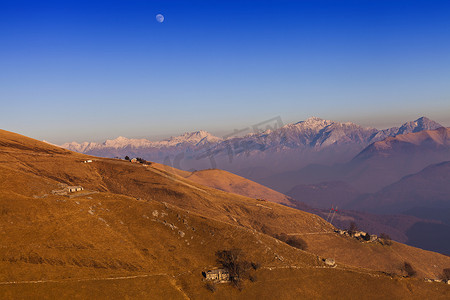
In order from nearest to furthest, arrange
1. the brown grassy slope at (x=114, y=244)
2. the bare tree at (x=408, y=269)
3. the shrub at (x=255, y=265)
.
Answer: the brown grassy slope at (x=114, y=244), the shrub at (x=255, y=265), the bare tree at (x=408, y=269)

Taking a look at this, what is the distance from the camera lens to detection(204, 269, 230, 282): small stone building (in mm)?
84156

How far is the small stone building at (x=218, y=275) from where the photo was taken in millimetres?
84156

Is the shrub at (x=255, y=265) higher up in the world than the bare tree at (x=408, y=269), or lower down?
higher up

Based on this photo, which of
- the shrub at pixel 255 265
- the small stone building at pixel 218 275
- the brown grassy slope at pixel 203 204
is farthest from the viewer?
the brown grassy slope at pixel 203 204

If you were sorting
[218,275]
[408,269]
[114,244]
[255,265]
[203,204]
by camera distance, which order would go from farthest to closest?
[203,204] → [408,269] → [255,265] → [114,244] → [218,275]

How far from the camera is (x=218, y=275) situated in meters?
85.1

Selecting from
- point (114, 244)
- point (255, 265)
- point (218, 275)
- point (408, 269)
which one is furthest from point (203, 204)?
point (408, 269)

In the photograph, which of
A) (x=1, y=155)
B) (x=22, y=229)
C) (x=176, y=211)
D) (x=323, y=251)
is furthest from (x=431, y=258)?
(x=1, y=155)

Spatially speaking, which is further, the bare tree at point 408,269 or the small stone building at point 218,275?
the bare tree at point 408,269

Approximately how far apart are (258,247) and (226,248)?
12752mm

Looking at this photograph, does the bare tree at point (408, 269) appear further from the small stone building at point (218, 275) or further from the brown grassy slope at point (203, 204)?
the small stone building at point (218, 275)

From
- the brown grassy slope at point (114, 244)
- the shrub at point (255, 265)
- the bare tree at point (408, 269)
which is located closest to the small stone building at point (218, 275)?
the brown grassy slope at point (114, 244)

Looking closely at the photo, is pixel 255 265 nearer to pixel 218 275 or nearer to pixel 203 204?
pixel 218 275

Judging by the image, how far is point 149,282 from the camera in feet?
254
